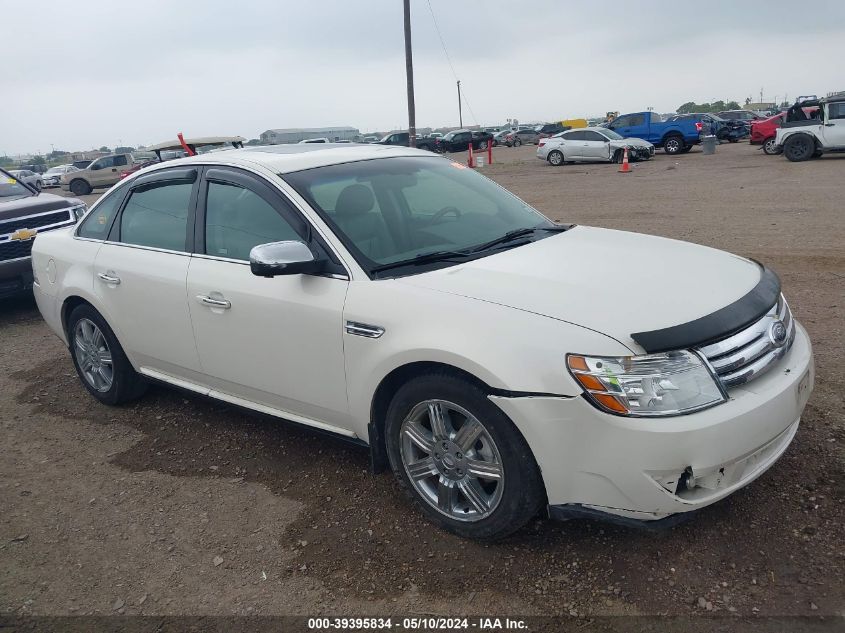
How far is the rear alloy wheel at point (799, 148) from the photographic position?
19.8 m

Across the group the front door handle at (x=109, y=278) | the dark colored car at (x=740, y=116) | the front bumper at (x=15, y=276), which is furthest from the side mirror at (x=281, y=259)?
the dark colored car at (x=740, y=116)

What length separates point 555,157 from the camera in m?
27.0

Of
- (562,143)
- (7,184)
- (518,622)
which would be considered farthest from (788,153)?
(518,622)

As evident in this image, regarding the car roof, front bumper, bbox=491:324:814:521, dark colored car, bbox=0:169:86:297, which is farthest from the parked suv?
front bumper, bbox=491:324:814:521

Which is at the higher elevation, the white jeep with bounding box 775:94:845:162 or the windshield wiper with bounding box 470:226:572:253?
the windshield wiper with bounding box 470:226:572:253

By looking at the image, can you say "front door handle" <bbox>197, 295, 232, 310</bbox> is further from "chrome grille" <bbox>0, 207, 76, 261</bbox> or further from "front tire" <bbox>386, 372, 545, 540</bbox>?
"chrome grille" <bbox>0, 207, 76, 261</bbox>

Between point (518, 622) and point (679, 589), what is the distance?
0.64 meters

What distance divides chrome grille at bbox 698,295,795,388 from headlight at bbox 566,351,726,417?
14cm

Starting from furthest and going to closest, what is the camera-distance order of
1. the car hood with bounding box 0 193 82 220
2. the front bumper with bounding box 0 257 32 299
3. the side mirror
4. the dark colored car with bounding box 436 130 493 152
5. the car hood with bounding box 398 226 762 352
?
the dark colored car with bounding box 436 130 493 152
the car hood with bounding box 0 193 82 220
the front bumper with bounding box 0 257 32 299
the side mirror
the car hood with bounding box 398 226 762 352

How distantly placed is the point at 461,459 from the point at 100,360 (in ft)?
10.0

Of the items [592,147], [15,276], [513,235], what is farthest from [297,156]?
[592,147]

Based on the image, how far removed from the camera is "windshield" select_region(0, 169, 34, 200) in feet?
27.8

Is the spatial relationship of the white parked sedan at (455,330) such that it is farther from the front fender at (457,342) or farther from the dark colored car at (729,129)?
the dark colored car at (729,129)

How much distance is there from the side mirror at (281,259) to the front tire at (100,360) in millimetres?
1986
